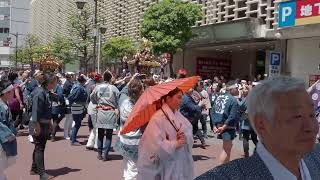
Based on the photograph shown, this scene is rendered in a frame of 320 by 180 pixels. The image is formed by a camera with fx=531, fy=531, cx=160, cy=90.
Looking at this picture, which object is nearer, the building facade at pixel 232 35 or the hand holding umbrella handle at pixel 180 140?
the hand holding umbrella handle at pixel 180 140

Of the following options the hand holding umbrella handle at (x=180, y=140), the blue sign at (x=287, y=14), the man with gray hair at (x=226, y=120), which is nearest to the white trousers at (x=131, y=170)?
the hand holding umbrella handle at (x=180, y=140)

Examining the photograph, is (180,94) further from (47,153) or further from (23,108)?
(23,108)

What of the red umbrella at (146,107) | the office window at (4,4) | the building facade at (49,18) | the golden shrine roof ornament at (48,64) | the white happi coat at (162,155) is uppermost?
the office window at (4,4)

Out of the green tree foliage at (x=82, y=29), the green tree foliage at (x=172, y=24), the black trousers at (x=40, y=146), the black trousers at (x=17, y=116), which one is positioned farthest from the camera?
the green tree foliage at (x=82, y=29)

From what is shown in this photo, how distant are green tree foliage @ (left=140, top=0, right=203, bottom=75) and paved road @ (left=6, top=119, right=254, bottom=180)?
47.2 ft

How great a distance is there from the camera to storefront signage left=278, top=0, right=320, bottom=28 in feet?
63.3

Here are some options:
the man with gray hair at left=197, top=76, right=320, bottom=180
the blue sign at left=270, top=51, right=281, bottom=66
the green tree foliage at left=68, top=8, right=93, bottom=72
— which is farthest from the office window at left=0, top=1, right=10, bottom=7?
the man with gray hair at left=197, top=76, right=320, bottom=180

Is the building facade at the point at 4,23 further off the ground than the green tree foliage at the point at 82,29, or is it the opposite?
the building facade at the point at 4,23

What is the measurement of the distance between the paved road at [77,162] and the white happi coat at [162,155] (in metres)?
3.76

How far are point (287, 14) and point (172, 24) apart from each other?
8.20m

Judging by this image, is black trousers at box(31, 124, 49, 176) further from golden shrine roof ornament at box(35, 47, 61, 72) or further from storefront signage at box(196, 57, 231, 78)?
storefront signage at box(196, 57, 231, 78)

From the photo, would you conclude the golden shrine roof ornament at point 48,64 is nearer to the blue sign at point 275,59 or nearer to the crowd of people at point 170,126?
the blue sign at point 275,59

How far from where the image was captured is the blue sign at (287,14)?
2031 centimetres

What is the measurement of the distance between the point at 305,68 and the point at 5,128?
60.1 feet
